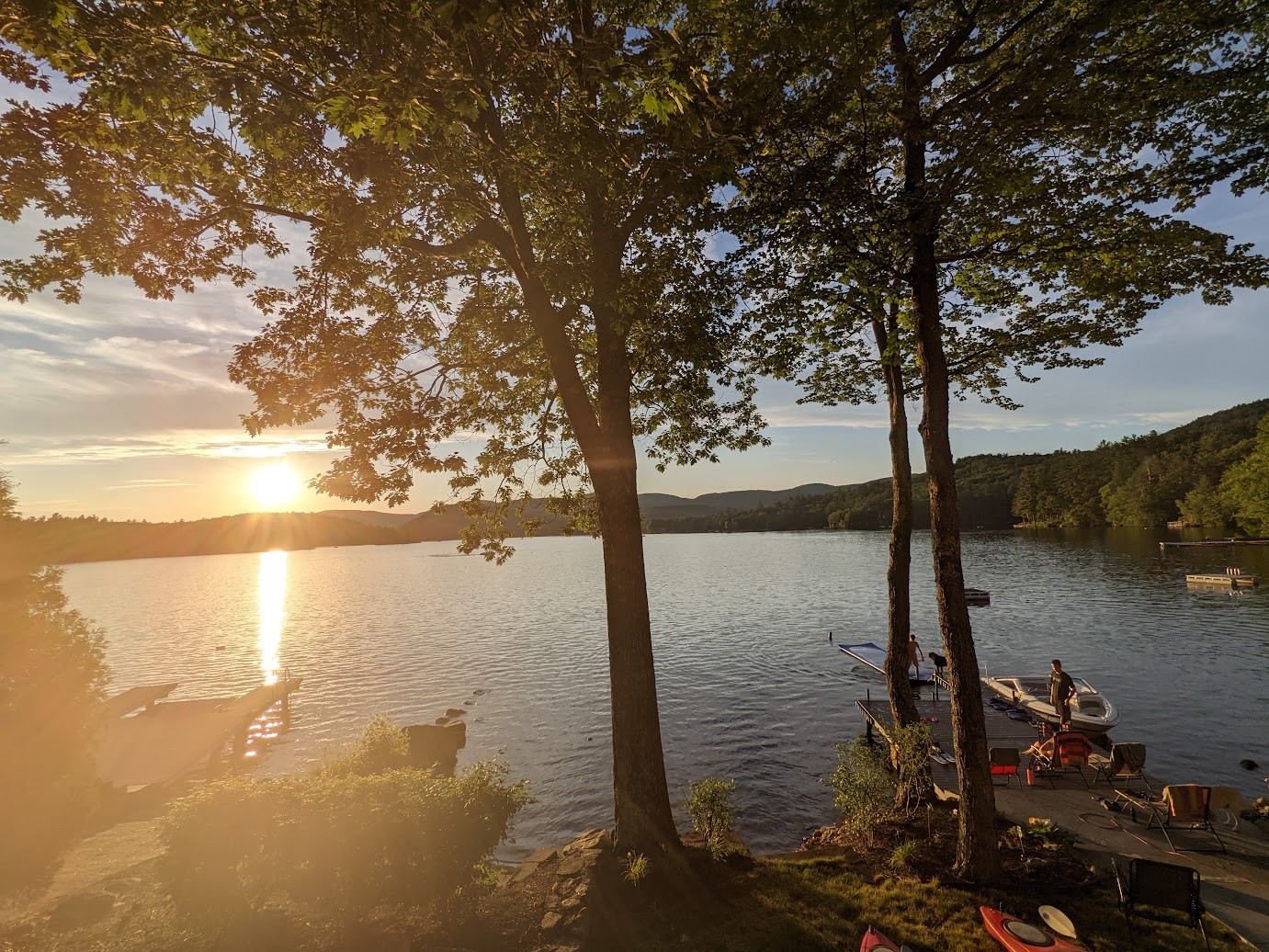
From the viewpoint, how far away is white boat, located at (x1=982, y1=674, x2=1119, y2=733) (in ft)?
64.7

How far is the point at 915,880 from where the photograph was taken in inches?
369

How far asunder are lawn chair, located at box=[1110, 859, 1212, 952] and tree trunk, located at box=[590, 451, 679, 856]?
681 centimetres

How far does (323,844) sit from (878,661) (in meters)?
29.8

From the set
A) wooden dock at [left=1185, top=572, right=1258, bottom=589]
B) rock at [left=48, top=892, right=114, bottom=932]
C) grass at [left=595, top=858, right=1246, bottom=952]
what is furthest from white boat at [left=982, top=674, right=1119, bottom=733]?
wooden dock at [left=1185, top=572, right=1258, bottom=589]

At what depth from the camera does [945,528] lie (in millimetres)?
9461

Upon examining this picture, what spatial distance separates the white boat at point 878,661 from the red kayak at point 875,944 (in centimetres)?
2217

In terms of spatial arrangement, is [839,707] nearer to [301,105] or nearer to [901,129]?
[901,129]

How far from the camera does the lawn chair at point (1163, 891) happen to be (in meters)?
7.63

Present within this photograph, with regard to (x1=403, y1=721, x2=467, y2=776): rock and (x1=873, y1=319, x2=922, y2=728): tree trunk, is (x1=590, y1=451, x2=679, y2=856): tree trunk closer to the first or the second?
(x1=873, y1=319, x2=922, y2=728): tree trunk

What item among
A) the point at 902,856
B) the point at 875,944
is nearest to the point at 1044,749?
the point at 902,856

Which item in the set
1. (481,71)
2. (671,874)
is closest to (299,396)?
(481,71)

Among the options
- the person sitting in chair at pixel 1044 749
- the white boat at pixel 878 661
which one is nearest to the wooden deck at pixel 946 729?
the person sitting in chair at pixel 1044 749

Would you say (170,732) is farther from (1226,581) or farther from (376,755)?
(1226,581)

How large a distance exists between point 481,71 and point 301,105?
2.41 m
